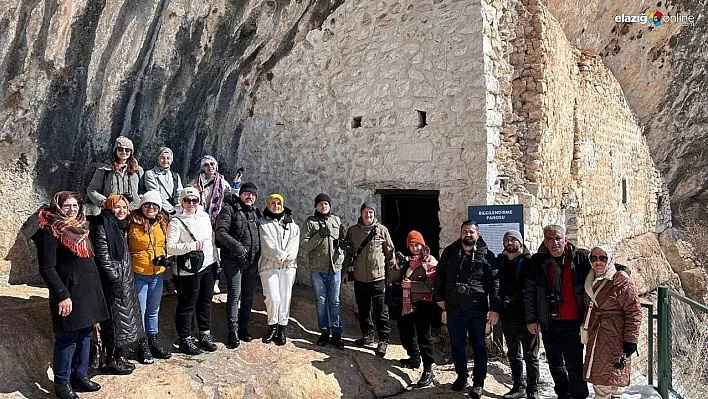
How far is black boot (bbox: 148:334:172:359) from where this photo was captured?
16.4ft

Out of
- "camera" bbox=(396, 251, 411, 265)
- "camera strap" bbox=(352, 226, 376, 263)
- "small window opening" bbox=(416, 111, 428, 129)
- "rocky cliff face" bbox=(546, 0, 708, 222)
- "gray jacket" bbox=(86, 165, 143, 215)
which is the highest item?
"rocky cliff face" bbox=(546, 0, 708, 222)

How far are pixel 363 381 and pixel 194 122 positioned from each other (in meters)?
4.05

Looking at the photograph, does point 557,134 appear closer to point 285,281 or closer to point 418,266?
point 418,266

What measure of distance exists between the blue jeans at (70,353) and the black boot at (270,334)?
5.75 feet

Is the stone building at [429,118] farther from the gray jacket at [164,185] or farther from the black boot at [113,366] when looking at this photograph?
the black boot at [113,366]

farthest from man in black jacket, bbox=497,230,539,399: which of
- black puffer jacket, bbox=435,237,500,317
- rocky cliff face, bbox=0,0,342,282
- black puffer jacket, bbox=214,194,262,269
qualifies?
rocky cliff face, bbox=0,0,342,282

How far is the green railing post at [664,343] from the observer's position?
5.09 m

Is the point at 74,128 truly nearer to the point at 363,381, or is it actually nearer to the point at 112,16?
the point at 112,16

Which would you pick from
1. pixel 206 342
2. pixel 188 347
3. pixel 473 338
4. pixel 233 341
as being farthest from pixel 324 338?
pixel 473 338

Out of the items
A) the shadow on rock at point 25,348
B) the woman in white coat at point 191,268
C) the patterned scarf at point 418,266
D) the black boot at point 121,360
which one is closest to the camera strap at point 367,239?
the patterned scarf at point 418,266

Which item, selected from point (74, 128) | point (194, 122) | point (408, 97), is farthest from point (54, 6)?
point (408, 97)

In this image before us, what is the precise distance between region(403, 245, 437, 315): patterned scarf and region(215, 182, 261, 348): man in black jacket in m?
1.52

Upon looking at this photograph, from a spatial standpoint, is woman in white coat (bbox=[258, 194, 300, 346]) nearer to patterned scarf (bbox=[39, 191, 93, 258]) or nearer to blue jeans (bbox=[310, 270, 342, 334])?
blue jeans (bbox=[310, 270, 342, 334])

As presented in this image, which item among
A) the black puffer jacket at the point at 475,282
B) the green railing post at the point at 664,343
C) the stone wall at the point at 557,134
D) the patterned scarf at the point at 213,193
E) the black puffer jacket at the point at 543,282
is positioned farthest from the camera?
the stone wall at the point at 557,134
